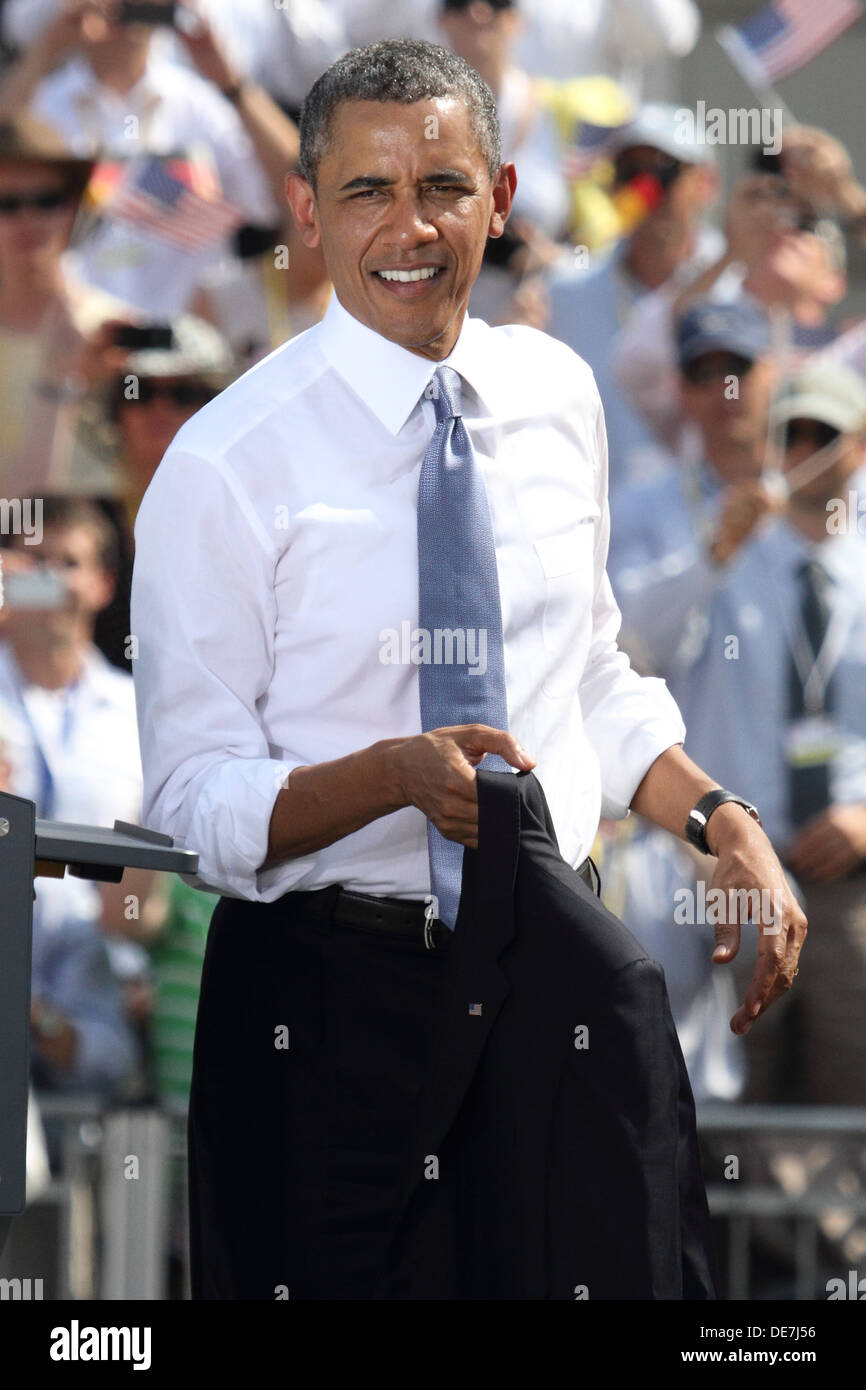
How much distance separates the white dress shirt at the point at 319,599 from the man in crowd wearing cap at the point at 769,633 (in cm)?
214

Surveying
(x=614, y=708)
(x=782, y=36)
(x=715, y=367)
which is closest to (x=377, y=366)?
(x=614, y=708)

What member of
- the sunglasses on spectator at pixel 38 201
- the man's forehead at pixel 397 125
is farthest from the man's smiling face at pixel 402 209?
the sunglasses on spectator at pixel 38 201

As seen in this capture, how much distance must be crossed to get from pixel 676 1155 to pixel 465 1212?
25cm

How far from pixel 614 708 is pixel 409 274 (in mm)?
628

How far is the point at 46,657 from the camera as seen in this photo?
4.56 m

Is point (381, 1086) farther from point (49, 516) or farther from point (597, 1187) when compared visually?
point (49, 516)

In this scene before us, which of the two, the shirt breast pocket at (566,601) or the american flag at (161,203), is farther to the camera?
the american flag at (161,203)

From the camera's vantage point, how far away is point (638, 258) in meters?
5.03

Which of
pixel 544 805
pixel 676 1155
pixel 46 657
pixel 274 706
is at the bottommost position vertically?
pixel 676 1155

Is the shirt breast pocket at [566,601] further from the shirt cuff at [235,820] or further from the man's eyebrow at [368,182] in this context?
the man's eyebrow at [368,182]

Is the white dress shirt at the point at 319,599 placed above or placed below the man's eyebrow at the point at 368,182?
below

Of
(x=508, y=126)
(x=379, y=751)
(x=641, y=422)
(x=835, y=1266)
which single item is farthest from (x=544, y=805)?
(x=508, y=126)

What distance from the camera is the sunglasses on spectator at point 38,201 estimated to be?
480 cm

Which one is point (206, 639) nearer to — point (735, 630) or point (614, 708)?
point (614, 708)
